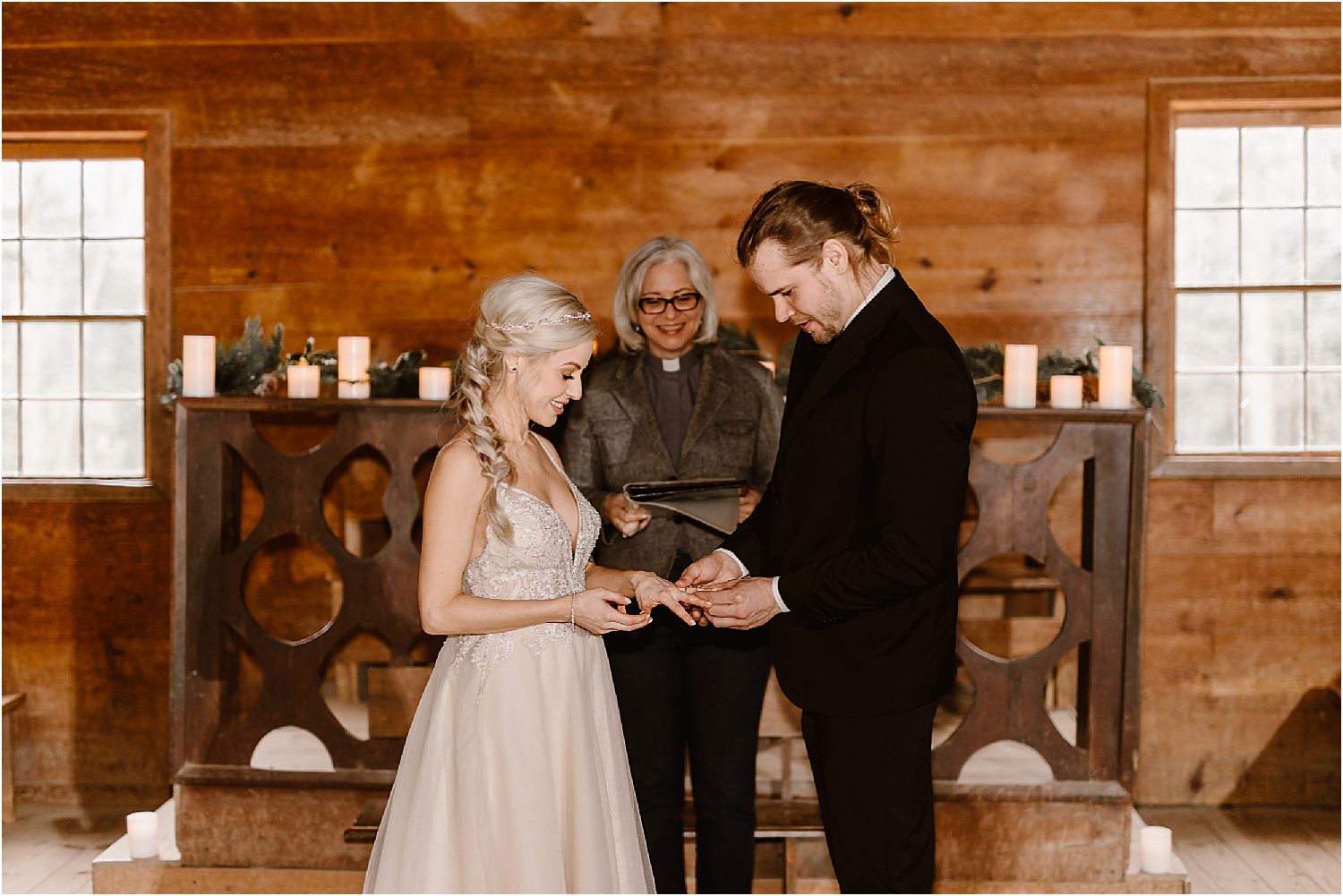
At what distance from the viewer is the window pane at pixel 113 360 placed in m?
4.20

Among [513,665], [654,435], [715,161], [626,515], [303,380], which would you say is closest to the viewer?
[513,665]

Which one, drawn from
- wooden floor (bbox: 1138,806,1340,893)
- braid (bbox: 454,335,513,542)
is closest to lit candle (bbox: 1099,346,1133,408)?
wooden floor (bbox: 1138,806,1340,893)

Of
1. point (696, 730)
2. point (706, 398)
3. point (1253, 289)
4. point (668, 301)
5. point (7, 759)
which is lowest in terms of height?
point (7, 759)

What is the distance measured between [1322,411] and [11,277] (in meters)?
4.61

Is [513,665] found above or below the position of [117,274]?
below

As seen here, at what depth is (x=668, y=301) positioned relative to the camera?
2807 mm

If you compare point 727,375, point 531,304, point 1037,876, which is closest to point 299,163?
point 727,375

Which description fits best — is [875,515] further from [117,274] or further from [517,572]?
[117,274]

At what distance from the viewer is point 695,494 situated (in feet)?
8.76

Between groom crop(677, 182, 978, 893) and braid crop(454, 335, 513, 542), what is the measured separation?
45 centimetres

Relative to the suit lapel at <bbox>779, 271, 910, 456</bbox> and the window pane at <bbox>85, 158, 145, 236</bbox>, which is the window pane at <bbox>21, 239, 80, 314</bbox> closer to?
the window pane at <bbox>85, 158, 145, 236</bbox>

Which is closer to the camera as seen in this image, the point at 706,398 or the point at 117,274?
the point at 706,398

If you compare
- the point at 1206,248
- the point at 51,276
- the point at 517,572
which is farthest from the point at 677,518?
the point at 51,276

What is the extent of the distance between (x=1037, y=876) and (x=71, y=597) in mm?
3266
